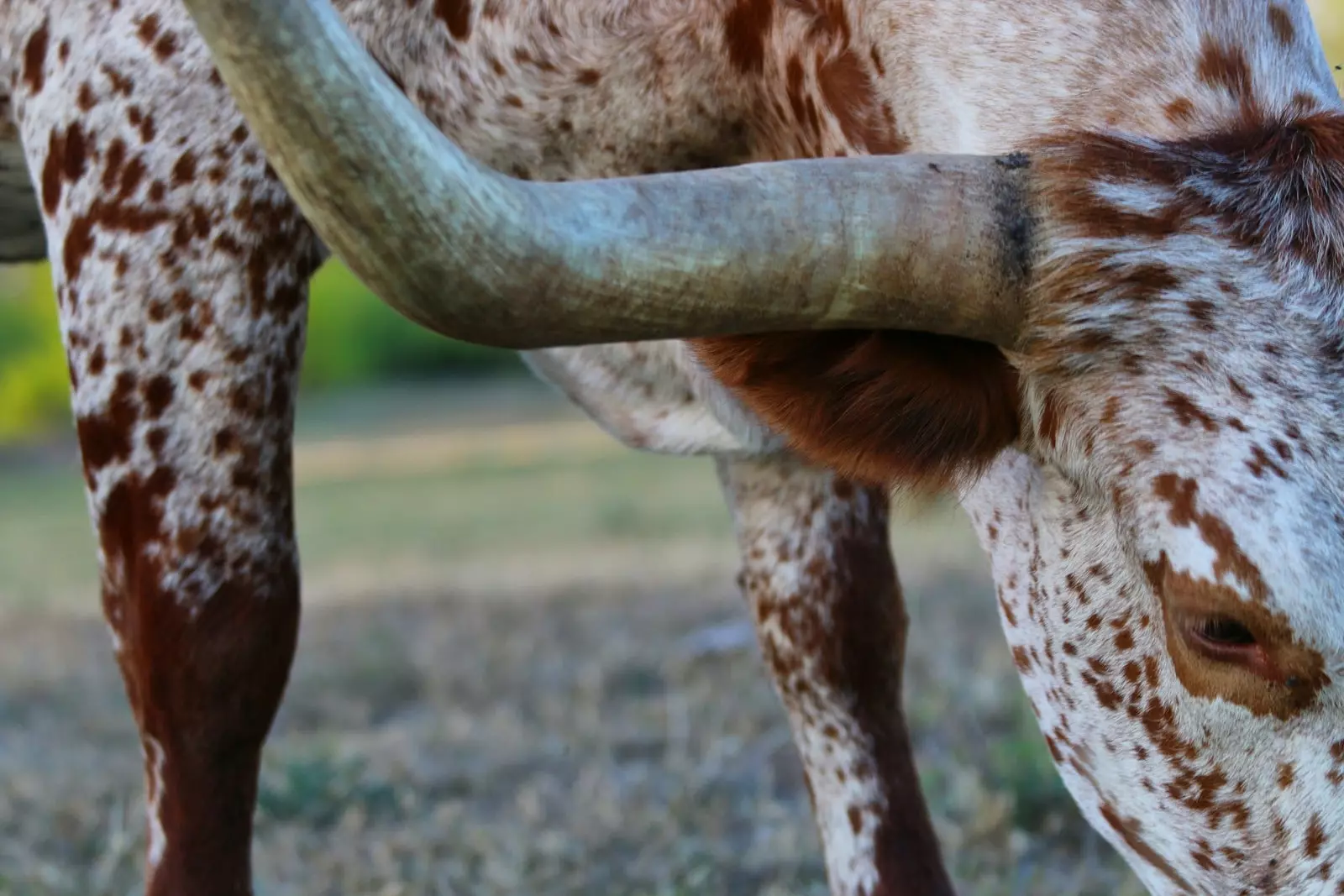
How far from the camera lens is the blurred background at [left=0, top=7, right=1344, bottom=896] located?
338 cm

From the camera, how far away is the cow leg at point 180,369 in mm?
2260

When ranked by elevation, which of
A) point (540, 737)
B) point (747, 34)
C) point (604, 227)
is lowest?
point (540, 737)

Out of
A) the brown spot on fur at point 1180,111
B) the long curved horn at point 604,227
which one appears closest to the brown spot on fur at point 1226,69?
the brown spot on fur at point 1180,111

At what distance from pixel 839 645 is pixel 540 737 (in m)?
1.60

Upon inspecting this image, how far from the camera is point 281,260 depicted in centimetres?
228

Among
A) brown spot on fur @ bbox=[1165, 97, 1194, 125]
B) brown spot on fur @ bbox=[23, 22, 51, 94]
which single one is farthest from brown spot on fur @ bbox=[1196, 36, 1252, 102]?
brown spot on fur @ bbox=[23, 22, 51, 94]

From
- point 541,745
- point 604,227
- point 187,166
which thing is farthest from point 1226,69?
point 541,745

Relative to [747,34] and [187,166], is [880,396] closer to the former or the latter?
[747,34]

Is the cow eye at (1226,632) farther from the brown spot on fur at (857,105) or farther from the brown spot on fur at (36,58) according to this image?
the brown spot on fur at (36,58)

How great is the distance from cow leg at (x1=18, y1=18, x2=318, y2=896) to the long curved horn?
0.90m

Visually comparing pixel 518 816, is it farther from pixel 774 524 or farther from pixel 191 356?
pixel 191 356

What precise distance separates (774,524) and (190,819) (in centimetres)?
114

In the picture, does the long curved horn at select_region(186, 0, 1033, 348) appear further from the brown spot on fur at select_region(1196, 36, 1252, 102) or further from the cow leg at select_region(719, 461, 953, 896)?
the cow leg at select_region(719, 461, 953, 896)

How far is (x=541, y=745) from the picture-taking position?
4363mm
